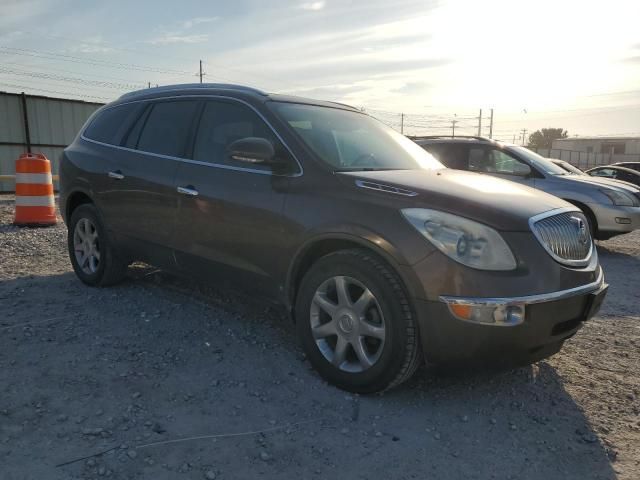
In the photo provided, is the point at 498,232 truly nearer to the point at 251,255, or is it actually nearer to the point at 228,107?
the point at 251,255

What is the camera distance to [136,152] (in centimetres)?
458

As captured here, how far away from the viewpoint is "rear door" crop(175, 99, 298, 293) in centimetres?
353

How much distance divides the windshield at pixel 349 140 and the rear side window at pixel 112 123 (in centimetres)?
178

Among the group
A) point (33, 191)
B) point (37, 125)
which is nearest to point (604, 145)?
point (37, 125)

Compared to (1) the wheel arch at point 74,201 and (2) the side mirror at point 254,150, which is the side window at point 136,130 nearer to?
(1) the wheel arch at point 74,201

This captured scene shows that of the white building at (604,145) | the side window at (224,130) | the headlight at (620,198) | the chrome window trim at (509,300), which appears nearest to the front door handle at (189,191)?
the side window at (224,130)

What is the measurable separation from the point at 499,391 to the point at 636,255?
619 cm

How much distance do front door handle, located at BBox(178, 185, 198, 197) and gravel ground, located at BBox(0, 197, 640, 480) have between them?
40.6 inches

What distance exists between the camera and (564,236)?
308 cm

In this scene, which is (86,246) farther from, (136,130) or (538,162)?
(538,162)

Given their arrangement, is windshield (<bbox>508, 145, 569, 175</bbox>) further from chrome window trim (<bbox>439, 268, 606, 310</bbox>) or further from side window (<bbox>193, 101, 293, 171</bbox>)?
chrome window trim (<bbox>439, 268, 606, 310</bbox>)

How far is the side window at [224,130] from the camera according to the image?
3.79 meters

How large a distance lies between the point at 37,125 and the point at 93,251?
→ 48.0 ft

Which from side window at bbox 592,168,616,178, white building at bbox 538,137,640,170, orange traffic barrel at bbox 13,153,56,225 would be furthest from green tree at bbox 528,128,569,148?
orange traffic barrel at bbox 13,153,56,225
